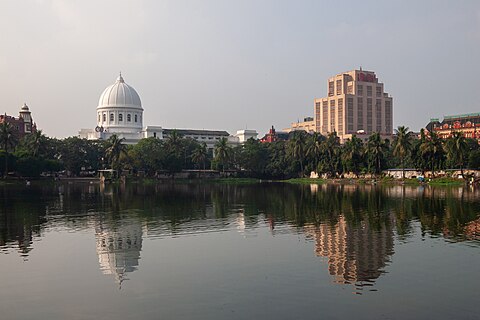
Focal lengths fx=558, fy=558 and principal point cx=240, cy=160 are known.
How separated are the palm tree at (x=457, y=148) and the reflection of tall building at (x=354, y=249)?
2511 inches

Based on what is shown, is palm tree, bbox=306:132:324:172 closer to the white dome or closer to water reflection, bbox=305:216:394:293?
the white dome

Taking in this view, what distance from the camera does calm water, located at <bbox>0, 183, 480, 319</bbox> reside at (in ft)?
52.5

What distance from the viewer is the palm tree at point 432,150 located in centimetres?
9512

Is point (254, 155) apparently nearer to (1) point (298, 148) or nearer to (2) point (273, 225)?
(1) point (298, 148)

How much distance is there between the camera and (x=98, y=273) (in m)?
20.8

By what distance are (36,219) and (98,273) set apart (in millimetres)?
19194

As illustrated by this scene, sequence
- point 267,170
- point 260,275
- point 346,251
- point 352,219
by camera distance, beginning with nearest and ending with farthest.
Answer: point 260,275 < point 346,251 < point 352,219 < point 267,170

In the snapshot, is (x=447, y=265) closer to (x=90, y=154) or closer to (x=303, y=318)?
(x=303, y=318)

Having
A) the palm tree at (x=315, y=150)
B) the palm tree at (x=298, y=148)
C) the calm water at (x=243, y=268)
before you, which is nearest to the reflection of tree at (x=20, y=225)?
the calm water at (x=243, y=268)

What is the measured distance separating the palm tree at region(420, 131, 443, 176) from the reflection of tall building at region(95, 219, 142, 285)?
7077 centimetres

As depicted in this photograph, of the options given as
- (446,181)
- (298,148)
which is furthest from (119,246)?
(298,148)

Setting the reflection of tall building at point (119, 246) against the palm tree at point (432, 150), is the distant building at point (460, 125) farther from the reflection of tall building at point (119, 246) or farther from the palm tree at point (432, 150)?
the reflection of tall building at point (119, 246)

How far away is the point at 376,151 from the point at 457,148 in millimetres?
16368

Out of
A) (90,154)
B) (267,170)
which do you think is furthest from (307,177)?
(90,154)
